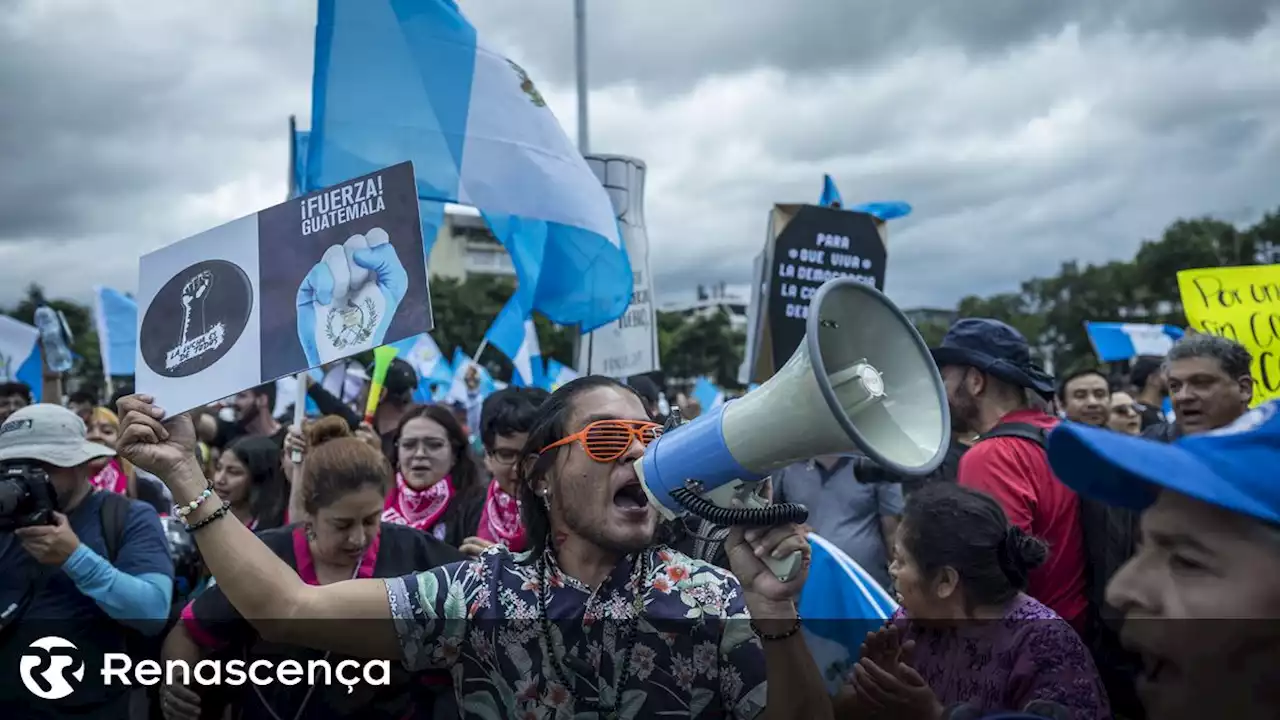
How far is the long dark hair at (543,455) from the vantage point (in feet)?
6.53

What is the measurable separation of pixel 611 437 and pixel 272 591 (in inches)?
32.4

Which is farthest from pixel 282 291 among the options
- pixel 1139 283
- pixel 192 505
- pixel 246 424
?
pixel 1139 283

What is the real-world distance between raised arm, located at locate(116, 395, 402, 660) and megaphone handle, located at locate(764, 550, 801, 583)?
891 millimetres

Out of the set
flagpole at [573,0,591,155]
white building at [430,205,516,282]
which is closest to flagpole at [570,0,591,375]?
flagpole at [573,0,591,155]

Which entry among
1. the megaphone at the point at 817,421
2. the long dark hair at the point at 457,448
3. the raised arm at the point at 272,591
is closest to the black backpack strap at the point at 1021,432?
the megaphone at the point at 817,421

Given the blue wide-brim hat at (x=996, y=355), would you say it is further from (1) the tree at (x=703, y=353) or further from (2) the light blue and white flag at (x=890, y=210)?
(1) the tree at (x=703, y=353)

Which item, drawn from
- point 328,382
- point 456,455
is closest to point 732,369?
point 328,382

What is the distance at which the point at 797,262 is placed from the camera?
5316mm

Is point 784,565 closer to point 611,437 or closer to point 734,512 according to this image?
point 734,512

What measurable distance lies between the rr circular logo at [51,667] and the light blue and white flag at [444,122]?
209 cm

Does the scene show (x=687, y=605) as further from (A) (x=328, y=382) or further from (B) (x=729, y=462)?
(A) (x=328, y=382)

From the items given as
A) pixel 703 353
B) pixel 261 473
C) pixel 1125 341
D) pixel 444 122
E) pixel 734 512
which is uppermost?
pixel 703 353

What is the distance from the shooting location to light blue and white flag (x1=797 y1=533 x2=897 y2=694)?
2.57 meters

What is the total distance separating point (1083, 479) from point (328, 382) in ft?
25.1
